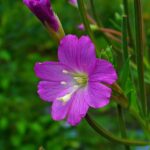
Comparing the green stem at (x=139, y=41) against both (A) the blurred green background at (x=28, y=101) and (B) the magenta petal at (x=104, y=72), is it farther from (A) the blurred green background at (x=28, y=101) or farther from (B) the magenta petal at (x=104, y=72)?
(A) the blurred green background at (x=28, y=101)

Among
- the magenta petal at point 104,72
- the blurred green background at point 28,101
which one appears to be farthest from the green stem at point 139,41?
the blurred green background at point 28,101

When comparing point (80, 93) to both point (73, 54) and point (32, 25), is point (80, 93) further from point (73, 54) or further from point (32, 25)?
point (32, 25)

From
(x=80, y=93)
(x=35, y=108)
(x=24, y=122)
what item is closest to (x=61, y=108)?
(x=80, y=93)

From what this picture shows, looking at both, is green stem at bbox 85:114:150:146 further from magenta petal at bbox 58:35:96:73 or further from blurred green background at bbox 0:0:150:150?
blurred green background at bbox 0:0:150:150

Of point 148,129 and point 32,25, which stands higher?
point 148,129

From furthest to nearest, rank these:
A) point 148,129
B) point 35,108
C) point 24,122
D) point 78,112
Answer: point 35,108
point 24,122
point 148,129
point 78,112

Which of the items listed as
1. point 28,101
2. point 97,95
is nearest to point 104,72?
point 97,95

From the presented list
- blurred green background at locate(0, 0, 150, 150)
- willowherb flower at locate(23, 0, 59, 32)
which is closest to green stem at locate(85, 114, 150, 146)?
willowherb flower at locate(23, 0, 59, 32)

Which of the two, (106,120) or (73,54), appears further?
(106,120)

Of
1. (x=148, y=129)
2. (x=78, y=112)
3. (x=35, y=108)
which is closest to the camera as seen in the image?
(x=78, y=112)
